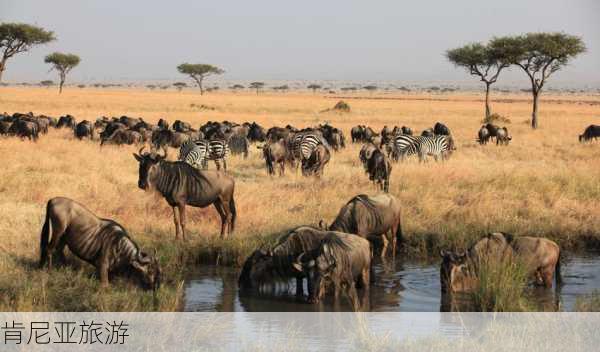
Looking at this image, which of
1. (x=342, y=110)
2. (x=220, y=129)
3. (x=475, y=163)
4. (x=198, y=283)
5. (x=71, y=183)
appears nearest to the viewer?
(x=198, y=283)

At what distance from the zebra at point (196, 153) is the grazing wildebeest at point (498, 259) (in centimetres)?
1107

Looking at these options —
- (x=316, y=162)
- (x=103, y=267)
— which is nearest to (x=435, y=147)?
(x=316, y=162)

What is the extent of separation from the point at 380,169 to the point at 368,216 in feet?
17.6

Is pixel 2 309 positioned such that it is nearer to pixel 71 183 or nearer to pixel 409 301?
pixel 409 301

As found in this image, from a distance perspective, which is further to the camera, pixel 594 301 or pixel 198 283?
pixel 198 283

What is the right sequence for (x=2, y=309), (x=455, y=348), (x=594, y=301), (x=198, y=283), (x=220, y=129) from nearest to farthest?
(x=455, y=348), (x=2, y=309), (x=594, y=301), (x=198, y=283), (x=220, y=129)

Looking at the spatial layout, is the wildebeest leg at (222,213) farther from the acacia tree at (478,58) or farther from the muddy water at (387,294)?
the acacia tree at (478,58)

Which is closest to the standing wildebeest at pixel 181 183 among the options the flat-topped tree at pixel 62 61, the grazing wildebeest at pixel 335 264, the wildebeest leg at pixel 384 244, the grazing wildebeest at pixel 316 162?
the wildebeest leg at pixel 384 244

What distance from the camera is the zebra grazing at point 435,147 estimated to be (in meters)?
21.4

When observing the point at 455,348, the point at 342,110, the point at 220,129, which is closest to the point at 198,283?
the point at 455,348

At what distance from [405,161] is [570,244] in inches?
351

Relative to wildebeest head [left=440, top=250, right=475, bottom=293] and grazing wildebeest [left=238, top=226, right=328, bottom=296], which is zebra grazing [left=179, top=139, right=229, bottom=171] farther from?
wildebeest head [left=440, top=250, right=475, bottom=293]

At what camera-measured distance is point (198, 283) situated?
925cm

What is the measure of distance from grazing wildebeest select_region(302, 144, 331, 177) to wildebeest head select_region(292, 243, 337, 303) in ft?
30.1
